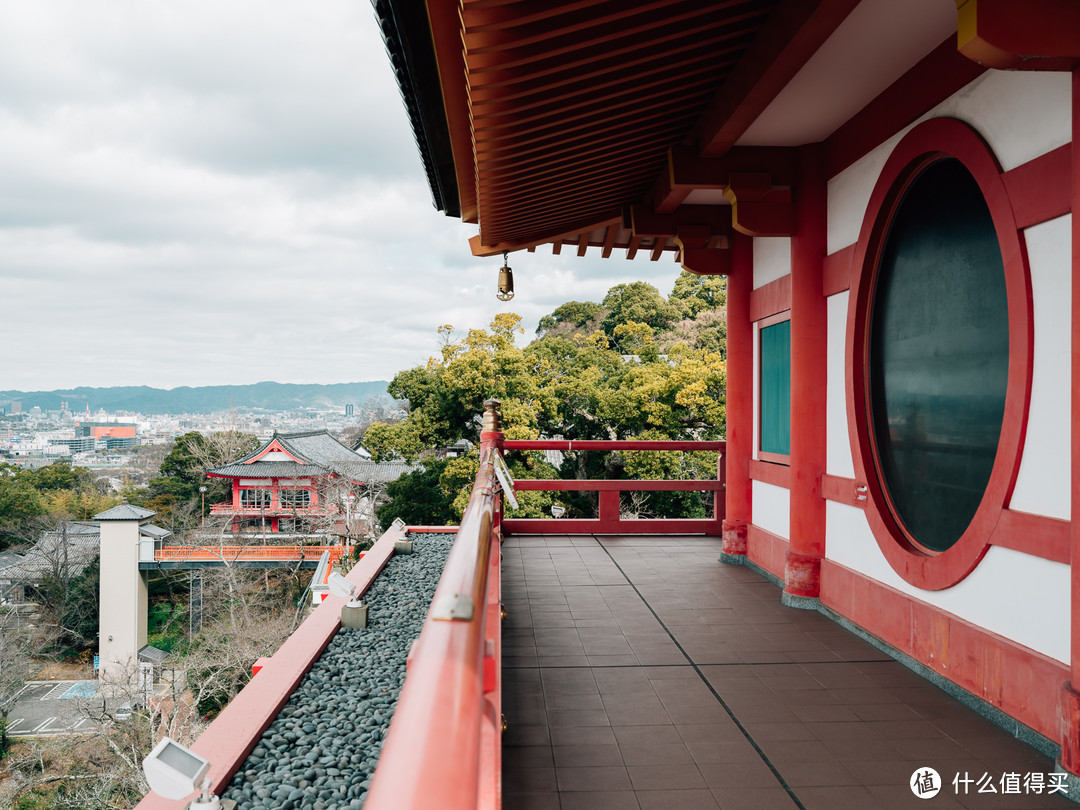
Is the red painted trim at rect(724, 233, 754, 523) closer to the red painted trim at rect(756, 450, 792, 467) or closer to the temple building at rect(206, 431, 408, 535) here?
the red painted trim at rect(756, 450, 792, 467)

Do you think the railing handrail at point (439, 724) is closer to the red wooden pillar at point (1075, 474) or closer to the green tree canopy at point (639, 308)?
the red wooden pillar at point (1075, 474)

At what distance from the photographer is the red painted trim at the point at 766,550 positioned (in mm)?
4570

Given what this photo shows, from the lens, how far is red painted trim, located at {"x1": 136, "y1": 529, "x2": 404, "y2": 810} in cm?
261

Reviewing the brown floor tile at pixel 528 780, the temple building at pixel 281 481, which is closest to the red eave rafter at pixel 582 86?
the brown floor tile at pixel 528 780

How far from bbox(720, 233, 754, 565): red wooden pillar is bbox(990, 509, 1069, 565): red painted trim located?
2.70m

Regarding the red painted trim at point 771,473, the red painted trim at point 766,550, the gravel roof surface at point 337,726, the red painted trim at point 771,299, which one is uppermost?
the red painted trim at point 771,299

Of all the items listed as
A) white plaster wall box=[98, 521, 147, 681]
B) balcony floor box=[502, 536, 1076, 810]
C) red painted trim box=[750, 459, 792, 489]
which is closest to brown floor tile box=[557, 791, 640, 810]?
balcony floor box=[502, 536, 1076, 810]

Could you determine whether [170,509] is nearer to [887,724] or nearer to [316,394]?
[887,724]

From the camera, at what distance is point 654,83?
2873 mm

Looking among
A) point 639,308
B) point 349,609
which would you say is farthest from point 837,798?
point 639,308

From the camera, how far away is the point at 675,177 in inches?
147

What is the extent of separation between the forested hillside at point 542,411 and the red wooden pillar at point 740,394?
9.04m

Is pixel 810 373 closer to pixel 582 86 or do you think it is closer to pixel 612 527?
pixel 582 86

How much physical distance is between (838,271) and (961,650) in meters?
2.07
